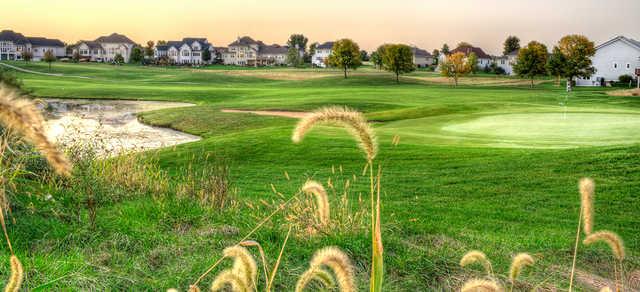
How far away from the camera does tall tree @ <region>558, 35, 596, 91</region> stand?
82938 mm

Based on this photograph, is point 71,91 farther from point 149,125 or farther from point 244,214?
point 244,214

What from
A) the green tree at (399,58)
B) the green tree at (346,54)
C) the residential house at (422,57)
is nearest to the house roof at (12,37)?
the residential house at (422,57)

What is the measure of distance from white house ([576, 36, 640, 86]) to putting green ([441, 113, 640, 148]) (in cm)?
6506

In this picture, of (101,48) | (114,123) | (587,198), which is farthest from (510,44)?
(587,198)

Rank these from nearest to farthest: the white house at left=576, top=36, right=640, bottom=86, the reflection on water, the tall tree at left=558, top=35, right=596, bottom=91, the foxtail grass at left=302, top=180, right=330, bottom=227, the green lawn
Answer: the foxtail grass at left=302, top=180, right=330, bottom=227, the green lawn, the reflection on water, the tall tree at left=558, top=35, right=596, bottom=91, the white house at left=576, top=36, right=640, bottom=86

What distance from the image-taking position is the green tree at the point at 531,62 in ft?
294

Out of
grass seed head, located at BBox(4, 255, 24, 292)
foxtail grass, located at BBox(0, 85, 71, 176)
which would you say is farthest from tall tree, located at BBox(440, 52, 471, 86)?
foxtail grass, located at BBox(0, 85, 71, 176)

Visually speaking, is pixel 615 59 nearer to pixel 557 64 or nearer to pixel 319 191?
pixel 557 64

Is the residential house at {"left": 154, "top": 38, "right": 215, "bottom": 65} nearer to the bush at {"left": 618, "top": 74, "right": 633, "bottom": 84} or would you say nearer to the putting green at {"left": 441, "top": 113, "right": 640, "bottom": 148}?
the bush at {"left": 618, "top": 74, "right": 633, "bottom": 84}

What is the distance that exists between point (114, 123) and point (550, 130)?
2535 cm

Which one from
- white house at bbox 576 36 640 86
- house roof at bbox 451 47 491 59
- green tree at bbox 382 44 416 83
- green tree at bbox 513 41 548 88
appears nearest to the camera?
white house at bbox 576 36 640 86

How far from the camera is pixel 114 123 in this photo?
37.2 m

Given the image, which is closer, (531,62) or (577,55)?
(577,55)

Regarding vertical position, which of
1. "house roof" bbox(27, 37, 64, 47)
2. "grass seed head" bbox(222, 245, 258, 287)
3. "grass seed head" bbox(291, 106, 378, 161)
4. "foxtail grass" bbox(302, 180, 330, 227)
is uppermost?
"house roof" bbox(27, 37, 64, 47)
